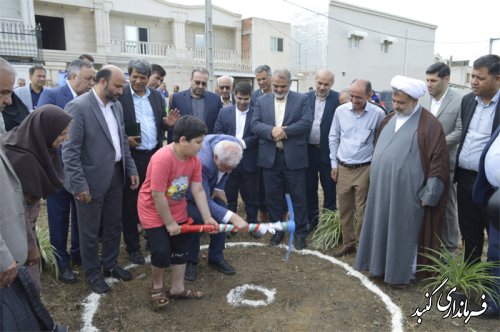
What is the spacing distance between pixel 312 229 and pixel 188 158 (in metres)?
2.88

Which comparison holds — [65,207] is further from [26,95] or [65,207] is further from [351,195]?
[26,95]

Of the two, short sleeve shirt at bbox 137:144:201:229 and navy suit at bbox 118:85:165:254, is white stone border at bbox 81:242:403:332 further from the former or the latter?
short sleeve shirt at bbox 137:144:201:229

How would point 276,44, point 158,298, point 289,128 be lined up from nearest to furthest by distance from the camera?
point 158,298, point 289,128, point 276,44

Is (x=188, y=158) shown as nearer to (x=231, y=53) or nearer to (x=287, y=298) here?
(x=287, y=298)

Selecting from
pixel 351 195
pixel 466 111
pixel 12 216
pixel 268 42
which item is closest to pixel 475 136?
pixel 466 111

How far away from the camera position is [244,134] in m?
5.15

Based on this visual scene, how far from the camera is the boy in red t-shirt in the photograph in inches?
124

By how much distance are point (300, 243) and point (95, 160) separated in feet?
9.00

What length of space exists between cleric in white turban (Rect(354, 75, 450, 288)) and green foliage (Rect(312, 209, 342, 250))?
3.44 ft

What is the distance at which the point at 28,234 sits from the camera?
247 cm

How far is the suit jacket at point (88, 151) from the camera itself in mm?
3424

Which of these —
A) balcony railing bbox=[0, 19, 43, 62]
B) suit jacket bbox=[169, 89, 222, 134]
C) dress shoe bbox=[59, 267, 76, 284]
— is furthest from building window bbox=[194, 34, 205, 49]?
dress shoe bbox=[59, 267, 76, 284]

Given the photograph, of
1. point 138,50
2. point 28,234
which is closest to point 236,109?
point 28,234

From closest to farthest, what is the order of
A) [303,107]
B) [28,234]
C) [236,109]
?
[28,234], [303,107], [236,109]
